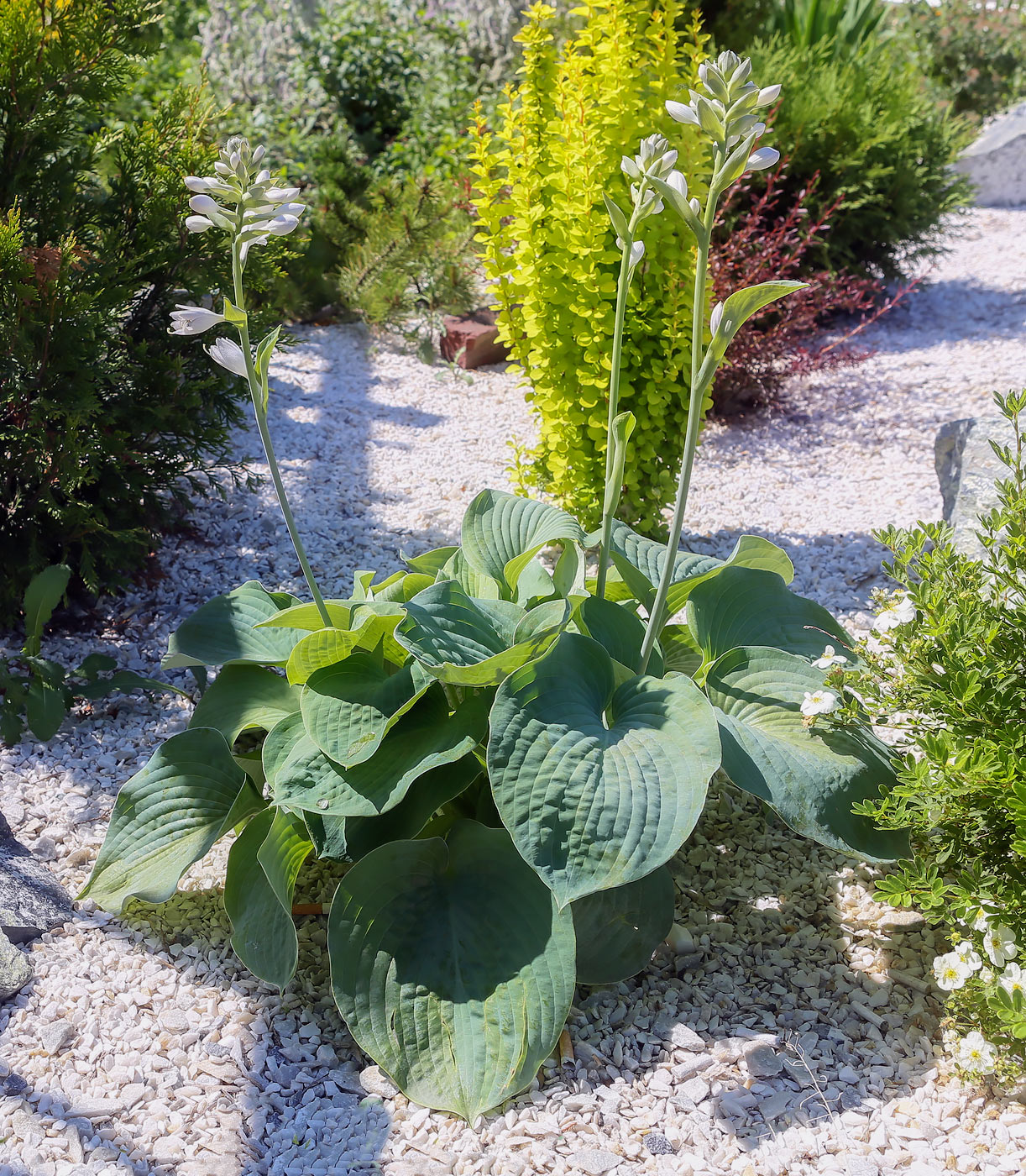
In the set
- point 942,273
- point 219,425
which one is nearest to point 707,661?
point 219,425

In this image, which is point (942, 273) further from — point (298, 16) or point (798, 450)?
Answer: point (298, 16)

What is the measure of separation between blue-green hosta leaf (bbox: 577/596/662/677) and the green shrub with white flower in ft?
1.30

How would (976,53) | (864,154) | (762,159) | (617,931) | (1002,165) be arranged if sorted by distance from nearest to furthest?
(762,159), (617,931), (864,154), (1002,165), (976,53)

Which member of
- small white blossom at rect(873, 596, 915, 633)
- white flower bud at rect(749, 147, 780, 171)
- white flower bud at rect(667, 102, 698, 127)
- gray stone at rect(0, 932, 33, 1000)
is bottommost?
gray stone at rect(0, 932, 33, 1000)

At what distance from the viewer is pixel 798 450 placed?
4312 mm

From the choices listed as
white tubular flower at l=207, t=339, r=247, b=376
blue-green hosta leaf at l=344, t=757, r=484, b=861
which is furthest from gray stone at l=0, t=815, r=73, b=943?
white tubular flower at l=207, t=339, r=247, b=376

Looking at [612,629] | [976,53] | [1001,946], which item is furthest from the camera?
[976,53]

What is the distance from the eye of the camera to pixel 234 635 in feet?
7.07

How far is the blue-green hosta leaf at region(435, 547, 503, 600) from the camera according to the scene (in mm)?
2135

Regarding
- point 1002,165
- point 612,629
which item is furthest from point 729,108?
point 1002,165

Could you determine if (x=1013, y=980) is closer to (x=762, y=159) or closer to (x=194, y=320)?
(x=762, y=159)

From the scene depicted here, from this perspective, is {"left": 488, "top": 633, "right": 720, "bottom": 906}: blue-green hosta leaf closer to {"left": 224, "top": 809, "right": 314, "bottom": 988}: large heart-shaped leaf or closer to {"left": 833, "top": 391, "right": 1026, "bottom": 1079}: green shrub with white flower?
{"left": 833, "top": 391, "right": 1026, "bottom": 1079}: green shrub with white flower

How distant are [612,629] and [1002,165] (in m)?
7.68

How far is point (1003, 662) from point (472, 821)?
994mm
